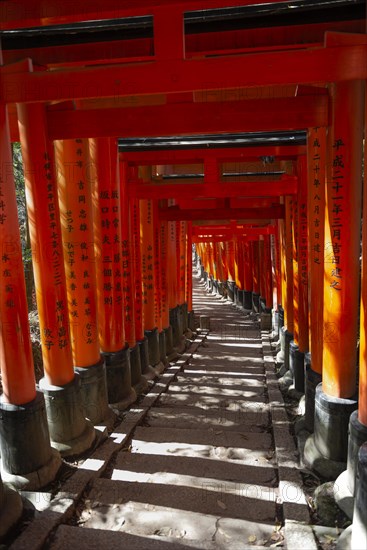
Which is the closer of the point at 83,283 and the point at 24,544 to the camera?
the point at 24,544

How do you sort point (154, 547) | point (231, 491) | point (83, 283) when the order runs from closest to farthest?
point (154, 547)
point (231, 491)
point (83, 283)

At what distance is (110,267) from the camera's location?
18.6 ft

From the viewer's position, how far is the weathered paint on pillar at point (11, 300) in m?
3.39

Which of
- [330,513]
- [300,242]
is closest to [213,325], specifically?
[300,242]

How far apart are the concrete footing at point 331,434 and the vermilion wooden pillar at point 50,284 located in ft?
7.59

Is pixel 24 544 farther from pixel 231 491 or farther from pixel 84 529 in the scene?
pixel 231 491

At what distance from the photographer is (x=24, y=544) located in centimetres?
291

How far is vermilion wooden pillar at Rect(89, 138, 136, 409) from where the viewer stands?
5.43 metres

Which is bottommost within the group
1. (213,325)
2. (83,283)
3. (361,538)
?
(213,325)

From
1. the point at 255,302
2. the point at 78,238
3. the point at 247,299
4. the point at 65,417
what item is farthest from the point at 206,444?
the point at 247,299

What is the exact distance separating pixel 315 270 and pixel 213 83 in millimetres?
2299

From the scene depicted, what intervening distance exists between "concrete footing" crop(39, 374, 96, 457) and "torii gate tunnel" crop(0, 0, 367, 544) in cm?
1

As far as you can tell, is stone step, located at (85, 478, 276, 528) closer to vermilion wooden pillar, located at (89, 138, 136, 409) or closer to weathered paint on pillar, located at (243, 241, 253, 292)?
vermilion wooden pillar, located at (89, 138, 136, 409)

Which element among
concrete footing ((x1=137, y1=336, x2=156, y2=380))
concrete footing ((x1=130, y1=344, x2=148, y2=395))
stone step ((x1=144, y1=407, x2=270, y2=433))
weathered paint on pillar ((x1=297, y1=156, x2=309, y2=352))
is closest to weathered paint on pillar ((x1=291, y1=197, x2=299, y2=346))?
weathered paint on pillar ((x1=297, y1=156, x2=309, y2=352))
